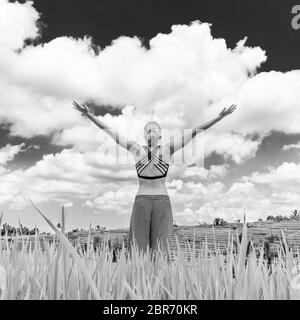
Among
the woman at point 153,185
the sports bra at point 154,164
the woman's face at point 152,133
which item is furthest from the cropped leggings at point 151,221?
the woman's face at point 152,133

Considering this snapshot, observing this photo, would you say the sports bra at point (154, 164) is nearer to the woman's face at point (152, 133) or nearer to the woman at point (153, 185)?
the woman at point (153, 185)

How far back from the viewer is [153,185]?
3.11 m

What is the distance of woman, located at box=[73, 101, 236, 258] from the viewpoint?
3088mm

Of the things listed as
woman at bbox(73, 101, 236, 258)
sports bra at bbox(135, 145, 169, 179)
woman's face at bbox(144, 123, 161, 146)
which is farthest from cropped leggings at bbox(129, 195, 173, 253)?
woman's face at bbox(144, 123, 161, 146)

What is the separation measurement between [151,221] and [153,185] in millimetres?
302

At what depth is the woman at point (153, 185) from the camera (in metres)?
3.09

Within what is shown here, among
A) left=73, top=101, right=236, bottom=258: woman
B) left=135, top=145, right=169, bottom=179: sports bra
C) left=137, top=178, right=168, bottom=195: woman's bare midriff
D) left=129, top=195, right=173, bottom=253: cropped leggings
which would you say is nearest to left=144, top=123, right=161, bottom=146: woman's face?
left=73, top=101, right=236, bottom=258: woman

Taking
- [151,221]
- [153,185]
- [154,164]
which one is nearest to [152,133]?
[154,164]

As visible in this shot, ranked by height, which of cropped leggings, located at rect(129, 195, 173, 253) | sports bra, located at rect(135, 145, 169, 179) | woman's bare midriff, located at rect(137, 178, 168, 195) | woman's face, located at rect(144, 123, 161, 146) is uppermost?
woman's face, located at rect(144, 123, 161, 146)

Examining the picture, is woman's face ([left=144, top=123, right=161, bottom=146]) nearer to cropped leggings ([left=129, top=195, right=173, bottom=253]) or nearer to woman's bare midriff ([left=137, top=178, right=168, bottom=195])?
woman's bare midriff ([left=137, top=178, right=168, bottom=195])

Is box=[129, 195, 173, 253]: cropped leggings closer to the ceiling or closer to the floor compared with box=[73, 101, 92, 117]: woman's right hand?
closer to the floor

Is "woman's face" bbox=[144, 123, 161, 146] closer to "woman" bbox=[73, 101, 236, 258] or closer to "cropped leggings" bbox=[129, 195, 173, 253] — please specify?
"woman" bbox=[73, 101, 236, 258]
